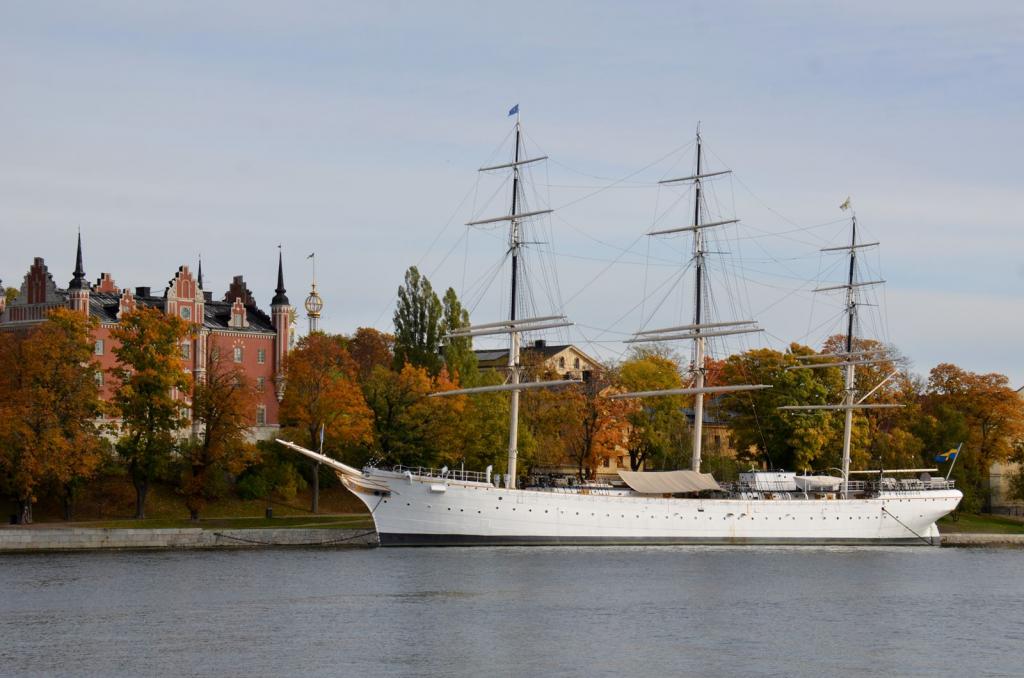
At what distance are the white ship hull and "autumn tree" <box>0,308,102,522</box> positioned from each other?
13682mm

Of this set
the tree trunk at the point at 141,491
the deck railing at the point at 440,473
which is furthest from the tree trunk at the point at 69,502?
the deck railing at the point at 440,473

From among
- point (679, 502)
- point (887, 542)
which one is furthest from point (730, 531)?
point (887, 542)

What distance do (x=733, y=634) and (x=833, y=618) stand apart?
244 inches

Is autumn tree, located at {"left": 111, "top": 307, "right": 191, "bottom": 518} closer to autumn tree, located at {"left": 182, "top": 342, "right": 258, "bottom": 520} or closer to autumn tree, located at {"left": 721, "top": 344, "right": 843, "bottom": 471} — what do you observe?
autumn tree, located at {"left": 182, "top": 342, "right": 258, "bottom": 520}

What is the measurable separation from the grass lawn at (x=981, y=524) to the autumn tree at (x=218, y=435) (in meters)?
44.8

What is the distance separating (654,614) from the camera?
50906 millimetres

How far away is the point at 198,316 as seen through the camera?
353ft

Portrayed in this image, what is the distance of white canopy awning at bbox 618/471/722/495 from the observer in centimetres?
8306

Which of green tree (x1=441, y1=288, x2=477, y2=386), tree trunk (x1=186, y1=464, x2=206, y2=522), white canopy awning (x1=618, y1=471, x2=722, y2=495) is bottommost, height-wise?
tree trunk (x1=186, y1=464, x2=206, y2=522)

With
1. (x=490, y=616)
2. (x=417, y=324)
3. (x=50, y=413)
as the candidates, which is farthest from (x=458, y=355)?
(x=490, y=616)

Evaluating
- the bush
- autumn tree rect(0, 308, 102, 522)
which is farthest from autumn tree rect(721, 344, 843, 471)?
autumn tree rect(0, 308, 102, 522)

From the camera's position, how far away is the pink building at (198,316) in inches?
3942

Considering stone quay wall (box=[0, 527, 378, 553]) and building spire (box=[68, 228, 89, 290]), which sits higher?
building spire (box=[68, 228, 89, 290])

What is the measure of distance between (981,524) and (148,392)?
54493mm
